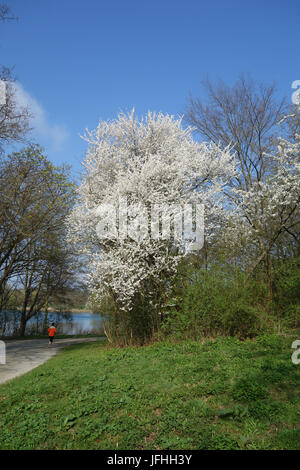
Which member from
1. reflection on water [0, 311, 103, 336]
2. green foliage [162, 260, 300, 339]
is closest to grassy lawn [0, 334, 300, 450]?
green foliage [162, 260, 300, 339]

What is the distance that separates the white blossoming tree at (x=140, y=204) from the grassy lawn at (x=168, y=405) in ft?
11.6

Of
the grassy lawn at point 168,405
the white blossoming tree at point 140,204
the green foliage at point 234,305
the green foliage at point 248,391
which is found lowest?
the grassy lawn at point 168,405

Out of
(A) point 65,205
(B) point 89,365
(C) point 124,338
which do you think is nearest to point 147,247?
(C) point 124,338

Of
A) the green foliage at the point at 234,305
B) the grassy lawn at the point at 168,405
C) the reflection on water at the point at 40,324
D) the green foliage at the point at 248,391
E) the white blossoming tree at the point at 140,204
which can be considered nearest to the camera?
the grassy lawn at the point at 168,405

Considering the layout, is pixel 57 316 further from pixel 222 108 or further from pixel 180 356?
pixel 180 356

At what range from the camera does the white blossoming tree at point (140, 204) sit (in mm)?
9594

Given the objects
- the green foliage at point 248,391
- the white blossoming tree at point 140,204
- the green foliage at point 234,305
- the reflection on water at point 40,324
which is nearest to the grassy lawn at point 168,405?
the green foliage at point 248,391

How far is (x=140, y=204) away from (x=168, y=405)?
6505mm

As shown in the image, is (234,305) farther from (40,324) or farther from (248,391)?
(40,324)

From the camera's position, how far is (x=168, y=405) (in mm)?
4262

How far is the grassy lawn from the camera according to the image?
3.48 m

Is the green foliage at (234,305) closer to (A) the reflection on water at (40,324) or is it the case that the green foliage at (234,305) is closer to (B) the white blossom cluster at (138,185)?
(B) the white blossom cluster at (138,185)

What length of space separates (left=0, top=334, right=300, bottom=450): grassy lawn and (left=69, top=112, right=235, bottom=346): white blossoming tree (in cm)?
352

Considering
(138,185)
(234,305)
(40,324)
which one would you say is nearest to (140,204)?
(138,185)
